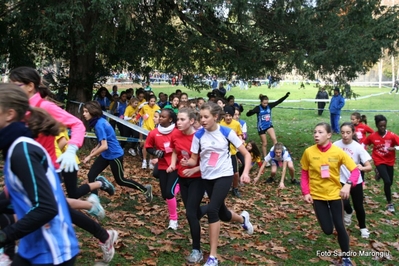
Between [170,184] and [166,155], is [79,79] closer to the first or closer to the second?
[166,155]

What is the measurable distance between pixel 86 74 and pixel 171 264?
8858 mm

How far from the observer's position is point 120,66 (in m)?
13.9

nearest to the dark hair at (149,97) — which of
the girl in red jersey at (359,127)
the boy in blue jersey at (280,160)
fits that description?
the boy in blue jersey at (280,160)

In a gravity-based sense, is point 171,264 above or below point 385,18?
below

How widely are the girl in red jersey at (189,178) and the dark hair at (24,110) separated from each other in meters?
2.91

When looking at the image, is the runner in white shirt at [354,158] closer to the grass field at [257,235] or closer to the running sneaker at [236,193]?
the grass field at [257,235]

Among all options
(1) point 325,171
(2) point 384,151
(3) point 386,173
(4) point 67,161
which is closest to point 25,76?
(4) point 67,161

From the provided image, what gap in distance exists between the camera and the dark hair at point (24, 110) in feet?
9.12

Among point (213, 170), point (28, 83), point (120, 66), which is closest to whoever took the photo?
point (28, 83)

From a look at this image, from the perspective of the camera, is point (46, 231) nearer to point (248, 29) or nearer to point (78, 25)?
point (78, 25)

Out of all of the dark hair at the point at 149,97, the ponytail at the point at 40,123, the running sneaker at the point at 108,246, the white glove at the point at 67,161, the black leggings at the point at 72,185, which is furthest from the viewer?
the dark hair at the point at 149,97

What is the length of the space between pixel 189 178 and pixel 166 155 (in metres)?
1.12

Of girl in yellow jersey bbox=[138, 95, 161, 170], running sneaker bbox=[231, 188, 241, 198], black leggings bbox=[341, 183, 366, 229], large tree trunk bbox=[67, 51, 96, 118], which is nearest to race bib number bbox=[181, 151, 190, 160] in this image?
black leggings bbox=[341, 183, 366, 229]

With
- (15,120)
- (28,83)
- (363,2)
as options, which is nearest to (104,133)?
(28,83)
